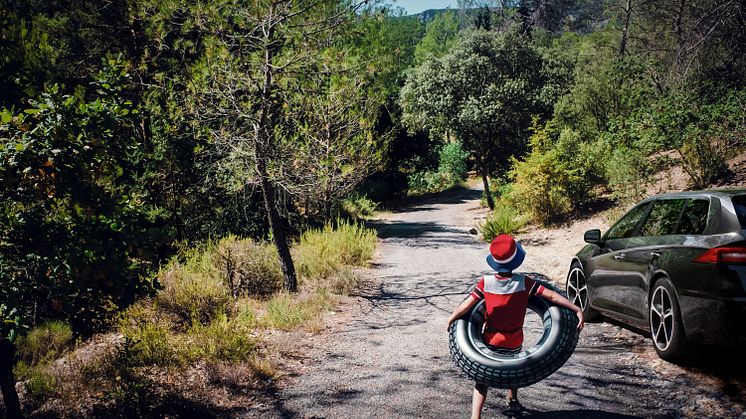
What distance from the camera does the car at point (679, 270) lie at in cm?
390

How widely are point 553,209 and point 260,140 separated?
35.6ft

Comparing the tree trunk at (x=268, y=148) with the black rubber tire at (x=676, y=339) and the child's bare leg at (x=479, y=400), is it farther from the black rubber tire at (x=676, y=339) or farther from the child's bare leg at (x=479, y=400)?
the black rubber tire at (x=676, y=339)

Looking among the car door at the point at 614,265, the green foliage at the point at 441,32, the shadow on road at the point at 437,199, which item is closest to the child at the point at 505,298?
the car door at the point at 614,265

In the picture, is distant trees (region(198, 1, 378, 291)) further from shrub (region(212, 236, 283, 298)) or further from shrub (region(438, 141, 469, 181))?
shrub (region(438, 141, 469, 181))

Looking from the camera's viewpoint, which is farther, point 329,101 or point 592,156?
point 592,156

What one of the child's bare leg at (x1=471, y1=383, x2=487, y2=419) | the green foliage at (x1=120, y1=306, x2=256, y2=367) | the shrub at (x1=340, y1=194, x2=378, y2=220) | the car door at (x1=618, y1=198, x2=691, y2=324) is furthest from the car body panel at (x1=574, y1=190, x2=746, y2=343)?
the shrub at (x1=340, y1=194, x2=378, y2=220)

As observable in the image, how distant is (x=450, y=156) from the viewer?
143 feet

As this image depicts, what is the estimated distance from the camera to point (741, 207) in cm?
418

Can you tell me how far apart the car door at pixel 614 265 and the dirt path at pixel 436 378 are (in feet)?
1.65

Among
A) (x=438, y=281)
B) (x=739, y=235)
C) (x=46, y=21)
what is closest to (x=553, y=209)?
(x=438, y=281)

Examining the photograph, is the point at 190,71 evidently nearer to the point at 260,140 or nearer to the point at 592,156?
the point at 260,140

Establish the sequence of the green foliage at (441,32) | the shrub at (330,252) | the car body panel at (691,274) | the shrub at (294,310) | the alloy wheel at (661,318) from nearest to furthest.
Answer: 1. the car body panel at (691,274)
2. the alloy wheel at (661,318)
3. the shrub at (294,310)
4. the shrub at (330,252)
5. the green foliage at (441,32)

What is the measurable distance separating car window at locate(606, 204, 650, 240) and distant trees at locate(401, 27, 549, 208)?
17.6 meters

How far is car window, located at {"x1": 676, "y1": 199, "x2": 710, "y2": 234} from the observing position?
4.41m
